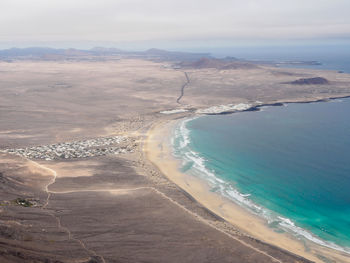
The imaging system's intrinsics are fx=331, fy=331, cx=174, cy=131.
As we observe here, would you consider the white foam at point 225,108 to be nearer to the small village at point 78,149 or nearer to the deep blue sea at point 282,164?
the deep blue sea at point 282,164

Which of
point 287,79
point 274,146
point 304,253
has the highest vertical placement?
point 287,79

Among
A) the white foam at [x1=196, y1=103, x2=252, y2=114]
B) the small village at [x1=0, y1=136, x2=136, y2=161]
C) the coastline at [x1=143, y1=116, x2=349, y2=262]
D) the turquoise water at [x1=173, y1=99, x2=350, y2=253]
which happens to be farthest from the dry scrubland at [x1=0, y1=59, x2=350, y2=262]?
the white foam at [x1=196, y1=103, x2=252, y2=114]

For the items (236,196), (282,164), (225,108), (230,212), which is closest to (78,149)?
(236,196)

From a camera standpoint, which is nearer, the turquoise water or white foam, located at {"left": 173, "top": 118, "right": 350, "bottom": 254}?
white foam, located at {"left": 173, "top": 118, "right": 350, "bottom": 254}

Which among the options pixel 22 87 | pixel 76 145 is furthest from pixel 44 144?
pixel 22 87

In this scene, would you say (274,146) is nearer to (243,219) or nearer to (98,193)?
(243,219)

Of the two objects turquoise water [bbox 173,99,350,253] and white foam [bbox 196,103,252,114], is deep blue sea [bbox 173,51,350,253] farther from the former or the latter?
white foam [bbox 196,103,252,114]

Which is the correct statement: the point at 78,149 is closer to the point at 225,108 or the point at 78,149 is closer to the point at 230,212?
the point at 230,212

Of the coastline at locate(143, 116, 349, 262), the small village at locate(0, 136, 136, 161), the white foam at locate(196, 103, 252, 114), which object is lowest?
the coastline at locate(143, 116, 349, 262)
